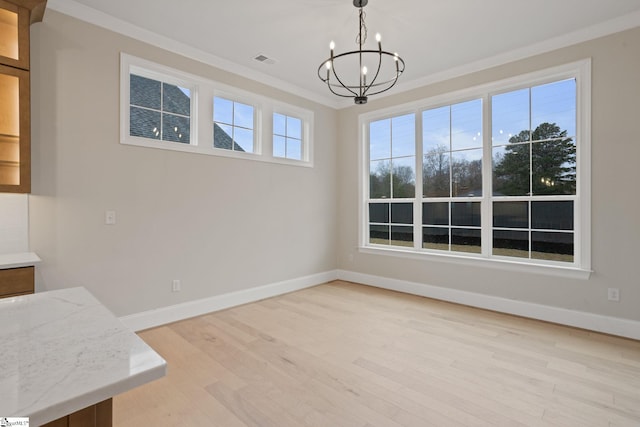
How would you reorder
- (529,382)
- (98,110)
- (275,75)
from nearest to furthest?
(529,382)
(98,110)
(275,75)

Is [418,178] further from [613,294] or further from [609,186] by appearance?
[613,294]

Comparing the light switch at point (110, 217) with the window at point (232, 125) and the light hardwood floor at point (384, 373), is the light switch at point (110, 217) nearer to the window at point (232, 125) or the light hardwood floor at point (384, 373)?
the light hardwood floor at point (384, 373)

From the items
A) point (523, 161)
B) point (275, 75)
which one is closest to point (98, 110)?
point (275, 75)

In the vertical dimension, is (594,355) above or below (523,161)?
below

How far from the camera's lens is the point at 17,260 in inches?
93.1

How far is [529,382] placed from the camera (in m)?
2.33

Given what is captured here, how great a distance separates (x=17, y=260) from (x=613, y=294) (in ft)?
16.9

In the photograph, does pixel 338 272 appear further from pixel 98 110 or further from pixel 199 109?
pixel 98 110

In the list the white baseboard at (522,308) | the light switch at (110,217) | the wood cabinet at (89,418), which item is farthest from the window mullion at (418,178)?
the wood cabinet at (89,418)

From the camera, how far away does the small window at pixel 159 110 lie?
3.35 m

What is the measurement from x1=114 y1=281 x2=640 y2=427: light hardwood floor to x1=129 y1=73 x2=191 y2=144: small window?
205 cm

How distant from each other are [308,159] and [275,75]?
1.30 metres

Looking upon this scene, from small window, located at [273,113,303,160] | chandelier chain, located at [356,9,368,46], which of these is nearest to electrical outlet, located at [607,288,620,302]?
chandelier chain, located at [356,9,368,46]

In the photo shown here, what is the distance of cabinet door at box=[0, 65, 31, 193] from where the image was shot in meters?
2.42
